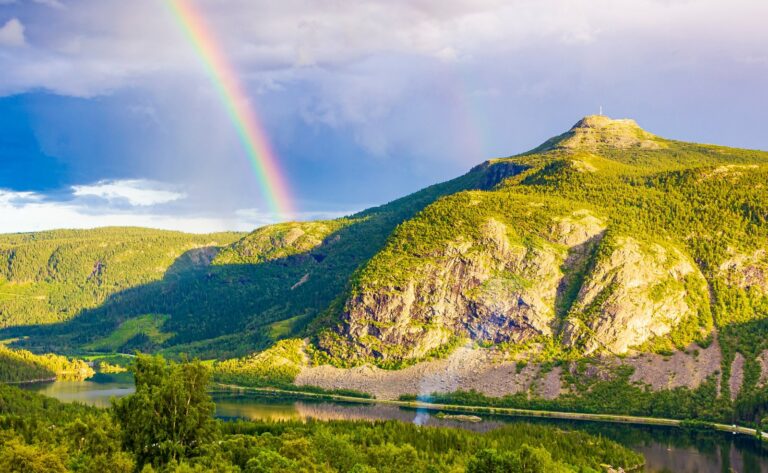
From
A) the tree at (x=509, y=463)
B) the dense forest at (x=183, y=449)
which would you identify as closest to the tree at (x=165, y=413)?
the dense forest at (x=183, y=449)

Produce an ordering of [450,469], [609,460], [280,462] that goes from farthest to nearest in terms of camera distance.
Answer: [609,460] → [450,469] → [280,462]

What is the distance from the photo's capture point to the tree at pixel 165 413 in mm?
145375

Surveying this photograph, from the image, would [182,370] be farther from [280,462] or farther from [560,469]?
[560,469]

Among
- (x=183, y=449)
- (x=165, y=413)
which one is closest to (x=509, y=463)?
(x=183, y=449)

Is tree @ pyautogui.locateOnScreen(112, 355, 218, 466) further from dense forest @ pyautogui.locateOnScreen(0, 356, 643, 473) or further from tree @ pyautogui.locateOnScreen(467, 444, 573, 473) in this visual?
tree @ pyautogui.locateOnScreen(467, 444, 573, 473)

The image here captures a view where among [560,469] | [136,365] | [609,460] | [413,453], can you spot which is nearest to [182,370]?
[136,365]

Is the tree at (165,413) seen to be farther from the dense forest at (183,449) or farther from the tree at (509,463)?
the tree at (509,463)

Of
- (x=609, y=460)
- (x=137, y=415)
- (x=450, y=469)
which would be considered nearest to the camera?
(x=137, y=415)

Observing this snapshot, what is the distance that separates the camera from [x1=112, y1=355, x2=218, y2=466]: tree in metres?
145

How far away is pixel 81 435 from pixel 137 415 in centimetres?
2670

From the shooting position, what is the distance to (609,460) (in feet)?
648

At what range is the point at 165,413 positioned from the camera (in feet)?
486

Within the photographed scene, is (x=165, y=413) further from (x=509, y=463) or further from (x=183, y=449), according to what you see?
(x=509, y=463)

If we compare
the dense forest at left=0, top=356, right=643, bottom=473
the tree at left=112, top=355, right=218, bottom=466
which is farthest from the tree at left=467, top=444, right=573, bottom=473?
the tree at left=112, top=355, right=218, bottom=466
